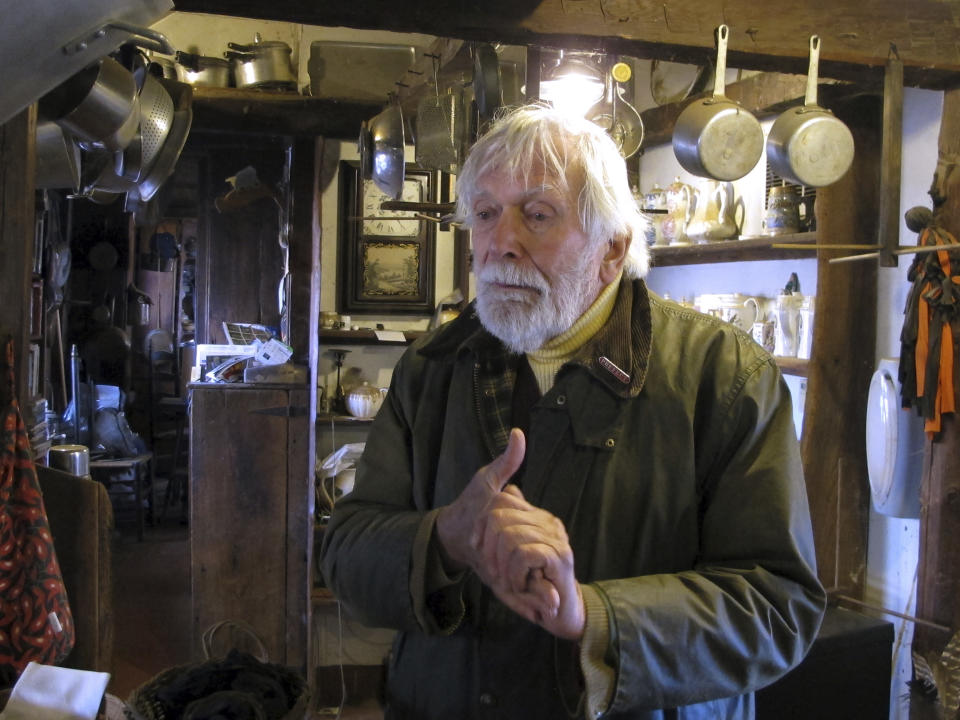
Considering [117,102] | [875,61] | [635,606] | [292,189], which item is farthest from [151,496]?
[635,606]

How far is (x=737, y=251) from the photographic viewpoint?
3314mm

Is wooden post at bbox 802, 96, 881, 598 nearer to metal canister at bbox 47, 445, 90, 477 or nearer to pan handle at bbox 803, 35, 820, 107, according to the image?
pan handle at bbox 803, 35, 820, 107

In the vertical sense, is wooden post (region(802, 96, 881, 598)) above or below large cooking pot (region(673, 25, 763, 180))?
below

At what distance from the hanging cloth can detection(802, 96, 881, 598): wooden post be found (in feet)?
1.34

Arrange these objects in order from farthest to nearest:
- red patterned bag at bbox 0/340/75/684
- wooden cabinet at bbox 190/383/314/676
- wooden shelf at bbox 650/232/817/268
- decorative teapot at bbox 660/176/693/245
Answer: decorative teapot at bbox 660/176/693/245, wooden cabinet at bbox 190/383/314/676, wooden shelf at bbox 650/232/817/268, red patterned bag at bbox 0/340/75/684

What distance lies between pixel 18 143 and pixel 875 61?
2044 mm

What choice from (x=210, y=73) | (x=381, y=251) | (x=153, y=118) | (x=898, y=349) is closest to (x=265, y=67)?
(x=210, y=73)

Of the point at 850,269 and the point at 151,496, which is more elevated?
the point at 850,269

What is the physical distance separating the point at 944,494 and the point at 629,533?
169 centimetres

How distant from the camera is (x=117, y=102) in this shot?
187cm

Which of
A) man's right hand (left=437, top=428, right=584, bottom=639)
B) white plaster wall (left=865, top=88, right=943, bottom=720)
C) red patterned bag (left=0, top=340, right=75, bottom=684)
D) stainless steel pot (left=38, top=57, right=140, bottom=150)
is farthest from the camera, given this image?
white plaster wall (left=865, top=88, right=943, bottom=720)

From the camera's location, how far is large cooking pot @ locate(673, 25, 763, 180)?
2.31m

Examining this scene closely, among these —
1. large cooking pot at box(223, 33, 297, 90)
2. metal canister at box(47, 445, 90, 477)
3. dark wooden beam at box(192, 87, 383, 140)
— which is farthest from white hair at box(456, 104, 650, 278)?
large cooking pot at box(223, 33, 297, 90)

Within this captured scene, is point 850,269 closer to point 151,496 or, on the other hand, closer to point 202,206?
point 202,206
